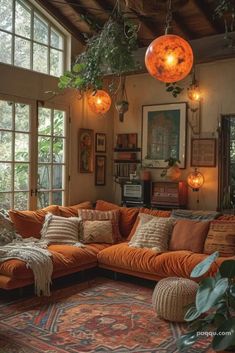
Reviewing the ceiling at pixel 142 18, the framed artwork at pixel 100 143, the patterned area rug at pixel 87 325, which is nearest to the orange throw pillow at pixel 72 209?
the framed artwork at pixel 100 143

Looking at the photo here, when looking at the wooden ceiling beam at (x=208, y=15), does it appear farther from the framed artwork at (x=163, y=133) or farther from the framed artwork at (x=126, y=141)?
Answer: the framed artwork at (x=126, y=141)

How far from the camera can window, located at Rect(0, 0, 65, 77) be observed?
189 inches

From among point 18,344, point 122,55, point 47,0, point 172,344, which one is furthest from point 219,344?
point 47,0

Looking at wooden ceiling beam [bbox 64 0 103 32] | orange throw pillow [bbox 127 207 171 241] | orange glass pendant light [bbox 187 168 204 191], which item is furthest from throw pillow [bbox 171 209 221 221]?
wooden ceiling beam [bbox 64 0 103 32]

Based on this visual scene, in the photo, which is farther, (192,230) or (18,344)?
(192,230)

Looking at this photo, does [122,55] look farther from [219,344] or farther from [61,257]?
[219,344]

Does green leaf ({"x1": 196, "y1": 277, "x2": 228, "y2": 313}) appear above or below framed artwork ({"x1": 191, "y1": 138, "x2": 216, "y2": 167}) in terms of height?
below

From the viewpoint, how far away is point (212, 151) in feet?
17.4

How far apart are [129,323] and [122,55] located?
2.90 m

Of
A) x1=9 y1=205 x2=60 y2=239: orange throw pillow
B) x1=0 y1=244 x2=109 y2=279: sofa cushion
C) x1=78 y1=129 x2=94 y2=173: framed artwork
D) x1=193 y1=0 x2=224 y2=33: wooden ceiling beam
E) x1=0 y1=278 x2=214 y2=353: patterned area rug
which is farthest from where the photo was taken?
x1=78 y1=129 x2=94 y2=173: framed artwork

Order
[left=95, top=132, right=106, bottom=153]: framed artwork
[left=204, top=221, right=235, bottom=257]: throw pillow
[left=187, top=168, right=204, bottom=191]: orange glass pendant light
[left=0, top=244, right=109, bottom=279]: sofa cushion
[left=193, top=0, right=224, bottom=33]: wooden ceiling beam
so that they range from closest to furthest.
Result: 1. [left=0, top=244, right=109, bottom=279]: sofa cushion
2. [left=204, top=221, right=235, bottom=257]: throw pillow
3. [left=193, top=0, right=224, bottom=33]: wooden ceiling beam
4. [left=187, top=168, right=204, bottom=191]: orange glass pendant light
5. [left=95, top=132, right=106, bottom=153]: framed artwork

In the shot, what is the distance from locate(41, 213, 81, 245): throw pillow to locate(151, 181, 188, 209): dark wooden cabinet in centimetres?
128

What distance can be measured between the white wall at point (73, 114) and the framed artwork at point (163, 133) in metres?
0.70

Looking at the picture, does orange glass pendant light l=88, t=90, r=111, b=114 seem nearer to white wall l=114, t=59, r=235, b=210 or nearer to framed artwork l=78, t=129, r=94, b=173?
framed artwork l=78, t=129, r=94, b=173
